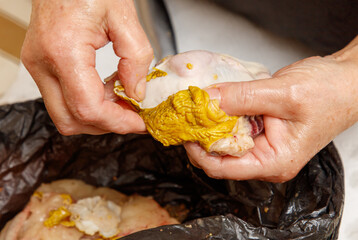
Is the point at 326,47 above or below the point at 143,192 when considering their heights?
above

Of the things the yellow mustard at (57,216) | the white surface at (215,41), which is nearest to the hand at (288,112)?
the yellow mustard at (57,216)

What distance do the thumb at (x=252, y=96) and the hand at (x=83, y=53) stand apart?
0.17 metres

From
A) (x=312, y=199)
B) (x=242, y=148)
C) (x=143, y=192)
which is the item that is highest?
(x=242, y=148)

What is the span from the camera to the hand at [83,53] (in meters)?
0.73

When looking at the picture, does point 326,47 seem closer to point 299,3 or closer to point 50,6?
point 299,3

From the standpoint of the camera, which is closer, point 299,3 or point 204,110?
point 204,110

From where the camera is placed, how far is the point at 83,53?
2.41 ft

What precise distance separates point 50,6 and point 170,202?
744 mm

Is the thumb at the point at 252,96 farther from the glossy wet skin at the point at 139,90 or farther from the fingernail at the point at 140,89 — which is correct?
the fingernail at the point at 140,89

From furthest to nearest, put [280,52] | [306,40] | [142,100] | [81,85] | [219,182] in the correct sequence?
[280,52] < [306,40] < [219,182] < [142,100] < [81,85]

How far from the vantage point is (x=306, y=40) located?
1336 millimetres

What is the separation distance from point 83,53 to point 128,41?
94mm

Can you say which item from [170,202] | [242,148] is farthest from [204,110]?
[170,202]

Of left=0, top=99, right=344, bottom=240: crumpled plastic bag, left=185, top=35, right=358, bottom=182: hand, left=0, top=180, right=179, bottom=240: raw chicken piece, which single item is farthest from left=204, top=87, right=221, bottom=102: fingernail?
left=0, top=180, right=179, bottom=240: raw chicken piece
